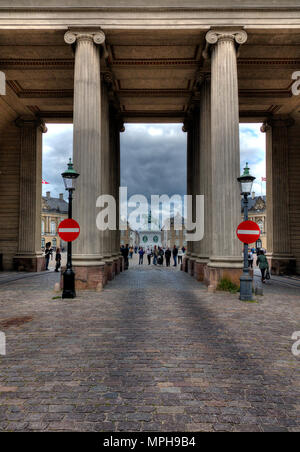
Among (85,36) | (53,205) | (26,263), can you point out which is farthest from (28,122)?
(53,205)

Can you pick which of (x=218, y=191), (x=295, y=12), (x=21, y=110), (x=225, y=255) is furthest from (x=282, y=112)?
(x=21, y=110)

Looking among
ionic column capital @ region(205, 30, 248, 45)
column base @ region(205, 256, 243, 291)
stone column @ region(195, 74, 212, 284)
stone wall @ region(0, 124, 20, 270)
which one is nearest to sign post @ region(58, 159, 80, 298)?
column base @ region(205, 256, 243, 291)

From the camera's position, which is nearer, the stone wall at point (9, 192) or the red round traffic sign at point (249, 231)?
the red round traffic sign at point (249, 231)

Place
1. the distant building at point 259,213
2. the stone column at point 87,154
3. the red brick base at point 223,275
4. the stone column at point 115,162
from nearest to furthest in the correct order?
the red brick base at point 223,275 < the stone column at point 87,154 < the stone column at point 115,162 < the distant building at point 259,213

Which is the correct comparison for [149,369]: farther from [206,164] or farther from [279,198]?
[279,198]

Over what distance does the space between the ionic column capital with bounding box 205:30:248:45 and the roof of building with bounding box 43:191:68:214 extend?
78535mm

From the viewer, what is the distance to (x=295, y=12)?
1235 cm

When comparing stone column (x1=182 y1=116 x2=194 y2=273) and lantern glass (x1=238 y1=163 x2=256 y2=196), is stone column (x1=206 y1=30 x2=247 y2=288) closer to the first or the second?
lantern glass (x1=238 y1=163 x2=256 y2=196)

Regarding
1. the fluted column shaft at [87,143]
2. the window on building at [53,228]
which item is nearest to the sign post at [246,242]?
the fluted column shaft at [87,143]

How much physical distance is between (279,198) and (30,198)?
16.5 metres

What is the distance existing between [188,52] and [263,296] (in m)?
11.5

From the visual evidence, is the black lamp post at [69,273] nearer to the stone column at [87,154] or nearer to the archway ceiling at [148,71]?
the stone column at [87,154]

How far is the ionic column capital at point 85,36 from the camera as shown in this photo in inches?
486

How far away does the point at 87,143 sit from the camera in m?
12.3
